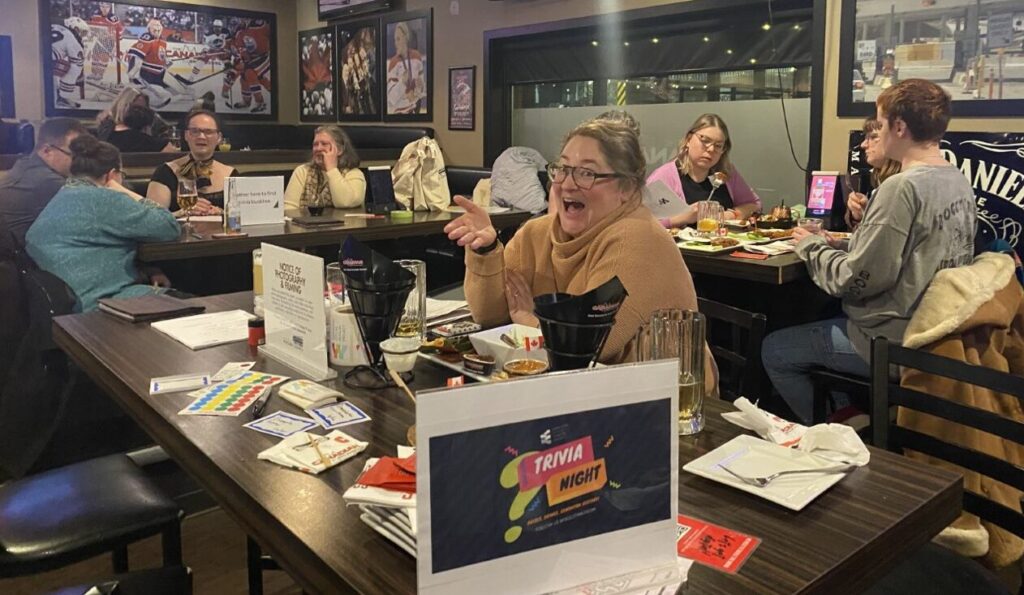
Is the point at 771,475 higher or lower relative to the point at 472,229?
lower

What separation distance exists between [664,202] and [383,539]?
10.3ft

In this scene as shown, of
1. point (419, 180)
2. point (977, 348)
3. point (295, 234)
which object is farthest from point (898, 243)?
point (419, 180)

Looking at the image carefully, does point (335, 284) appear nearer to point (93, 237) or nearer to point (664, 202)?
point (93, 237)

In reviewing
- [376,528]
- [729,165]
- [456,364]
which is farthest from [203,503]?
[729,165]

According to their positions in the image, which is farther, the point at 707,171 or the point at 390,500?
the point at 707,171

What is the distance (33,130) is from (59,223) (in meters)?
4.31

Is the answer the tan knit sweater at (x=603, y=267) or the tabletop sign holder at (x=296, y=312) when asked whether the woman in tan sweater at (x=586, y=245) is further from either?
the tabletop sign holder at (x=296, y=312)

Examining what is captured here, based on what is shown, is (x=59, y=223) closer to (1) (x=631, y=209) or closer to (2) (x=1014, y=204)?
(1) (x=631, y=209)

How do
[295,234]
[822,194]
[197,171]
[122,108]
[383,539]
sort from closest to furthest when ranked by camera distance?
[383,539]
[295,234]
[822,194]
[197,171]
[122,108]

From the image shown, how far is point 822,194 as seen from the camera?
13.7 ft

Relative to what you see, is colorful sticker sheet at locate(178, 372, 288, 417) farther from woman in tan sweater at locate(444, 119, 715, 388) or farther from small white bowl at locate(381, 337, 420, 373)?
woman in tan sweater at locate(444, 119, 715, 388)

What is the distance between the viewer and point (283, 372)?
69.2 inches

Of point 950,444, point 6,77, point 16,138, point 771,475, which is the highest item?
point 6,77

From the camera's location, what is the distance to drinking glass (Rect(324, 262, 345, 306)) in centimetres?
188
